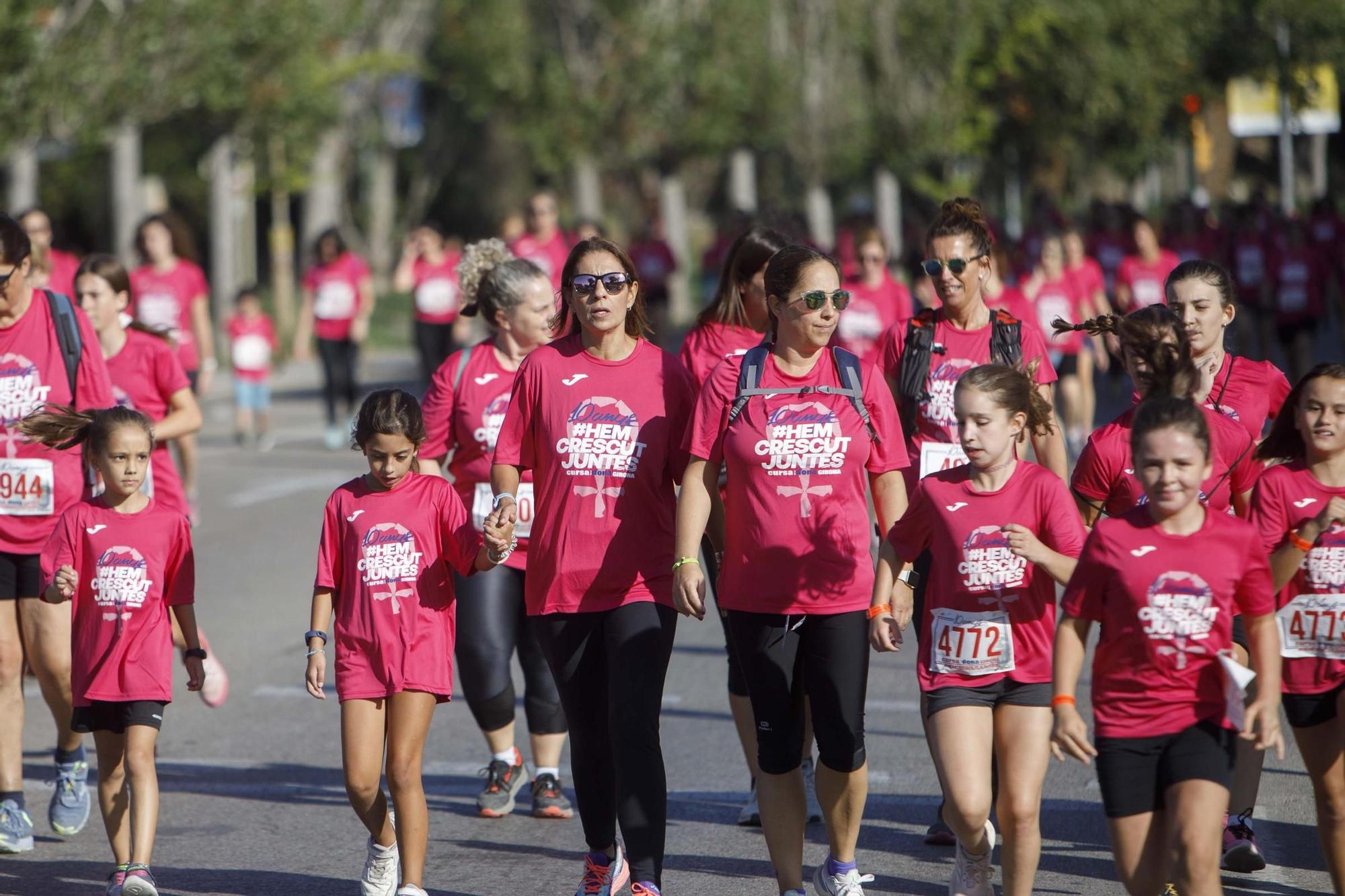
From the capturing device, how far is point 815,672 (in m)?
5.18

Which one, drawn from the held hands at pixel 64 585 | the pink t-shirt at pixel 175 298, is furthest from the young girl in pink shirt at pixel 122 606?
the pink t-shirt at pixel 175 298

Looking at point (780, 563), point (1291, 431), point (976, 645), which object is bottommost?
point (976, 645)

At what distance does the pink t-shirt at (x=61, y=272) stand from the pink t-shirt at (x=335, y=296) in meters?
4.02

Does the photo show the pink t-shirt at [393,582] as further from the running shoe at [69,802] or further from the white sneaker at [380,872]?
the running shoe at [69,802]

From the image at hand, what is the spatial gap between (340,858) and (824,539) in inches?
87.7

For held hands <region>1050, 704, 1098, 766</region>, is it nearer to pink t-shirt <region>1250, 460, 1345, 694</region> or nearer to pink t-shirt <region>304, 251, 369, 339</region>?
pink t-shirt <region>1250, 460, 1345, 694</region>

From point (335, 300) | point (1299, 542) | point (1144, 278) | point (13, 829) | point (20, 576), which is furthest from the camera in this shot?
point (335, 300)

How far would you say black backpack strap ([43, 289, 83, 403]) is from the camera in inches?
256

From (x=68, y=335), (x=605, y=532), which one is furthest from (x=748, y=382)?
(x=68, y=335)

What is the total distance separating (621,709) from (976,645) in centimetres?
102

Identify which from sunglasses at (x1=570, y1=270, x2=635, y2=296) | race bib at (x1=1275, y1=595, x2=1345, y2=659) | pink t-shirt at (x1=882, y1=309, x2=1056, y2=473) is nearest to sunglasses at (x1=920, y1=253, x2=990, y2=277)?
pink t-shirt at (x1=882, y1=309, x2=1056, y2=473)

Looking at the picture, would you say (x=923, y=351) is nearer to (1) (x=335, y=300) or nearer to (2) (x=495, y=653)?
(2) (x=495, y=653)

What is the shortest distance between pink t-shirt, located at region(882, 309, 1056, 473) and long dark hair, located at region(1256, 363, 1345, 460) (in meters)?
1.06

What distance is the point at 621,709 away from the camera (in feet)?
17.3
